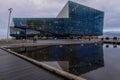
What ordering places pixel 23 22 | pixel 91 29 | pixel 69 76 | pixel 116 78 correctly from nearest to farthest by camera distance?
pixel 69 76 < pixel 116 78 < pixel 23 22 < pixel 91 29

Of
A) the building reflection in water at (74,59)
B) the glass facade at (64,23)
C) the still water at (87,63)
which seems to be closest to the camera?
the still water at (87,63)

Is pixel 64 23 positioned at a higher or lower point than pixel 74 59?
higher

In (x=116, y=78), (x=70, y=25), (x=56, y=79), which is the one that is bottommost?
(x=116, y=78)

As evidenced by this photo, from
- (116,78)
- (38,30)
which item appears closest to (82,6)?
(38,30)

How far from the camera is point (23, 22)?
114 metres

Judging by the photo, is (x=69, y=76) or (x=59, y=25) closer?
(x=69, y=76)

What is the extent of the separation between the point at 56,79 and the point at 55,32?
347ft

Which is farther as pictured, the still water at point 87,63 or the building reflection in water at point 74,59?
the building reflection in water at point 74,59

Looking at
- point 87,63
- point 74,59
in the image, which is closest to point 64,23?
point 74,59

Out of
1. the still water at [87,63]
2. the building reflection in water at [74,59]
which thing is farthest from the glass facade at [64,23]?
the still water at [87,63]

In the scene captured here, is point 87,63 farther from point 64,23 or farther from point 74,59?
point 64,23

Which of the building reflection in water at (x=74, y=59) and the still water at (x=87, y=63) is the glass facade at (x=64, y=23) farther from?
the still water at (x=87, y=63)

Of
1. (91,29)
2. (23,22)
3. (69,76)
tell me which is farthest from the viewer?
(91,29)

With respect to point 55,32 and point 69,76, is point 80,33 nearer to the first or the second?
point 55,32
